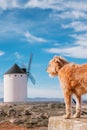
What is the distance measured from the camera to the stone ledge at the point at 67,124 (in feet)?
19.5

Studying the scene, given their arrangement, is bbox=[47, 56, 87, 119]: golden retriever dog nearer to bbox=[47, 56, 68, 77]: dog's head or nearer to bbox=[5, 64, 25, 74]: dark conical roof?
bbox=[47, 56, 68, 77]: dog's head

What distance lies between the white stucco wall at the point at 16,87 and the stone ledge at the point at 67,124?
61013 mm

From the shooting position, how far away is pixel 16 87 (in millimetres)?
67688


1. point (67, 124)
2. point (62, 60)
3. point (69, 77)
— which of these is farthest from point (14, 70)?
point (67, 124)

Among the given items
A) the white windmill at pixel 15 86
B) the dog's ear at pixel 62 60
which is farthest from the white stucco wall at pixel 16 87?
the dog's ear at pixel 62 60

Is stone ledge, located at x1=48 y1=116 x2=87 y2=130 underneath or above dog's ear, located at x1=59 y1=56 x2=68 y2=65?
underneath

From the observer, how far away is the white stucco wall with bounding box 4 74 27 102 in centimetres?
6775

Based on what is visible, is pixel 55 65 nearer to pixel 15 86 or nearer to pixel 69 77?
pixel 69 77

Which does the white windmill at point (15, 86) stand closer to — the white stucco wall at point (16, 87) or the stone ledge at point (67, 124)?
the white stucco wall at point (16, 87)

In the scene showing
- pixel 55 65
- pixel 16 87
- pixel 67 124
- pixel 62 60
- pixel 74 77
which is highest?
pixel 16 87

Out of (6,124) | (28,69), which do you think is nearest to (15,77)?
(28,69)

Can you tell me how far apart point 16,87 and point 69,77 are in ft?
202

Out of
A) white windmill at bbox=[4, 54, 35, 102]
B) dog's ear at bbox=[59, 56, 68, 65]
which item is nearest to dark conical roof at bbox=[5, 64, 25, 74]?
white windmill at bbox=[4, 54, 35, 102]

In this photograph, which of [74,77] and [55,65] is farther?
[55,65]
